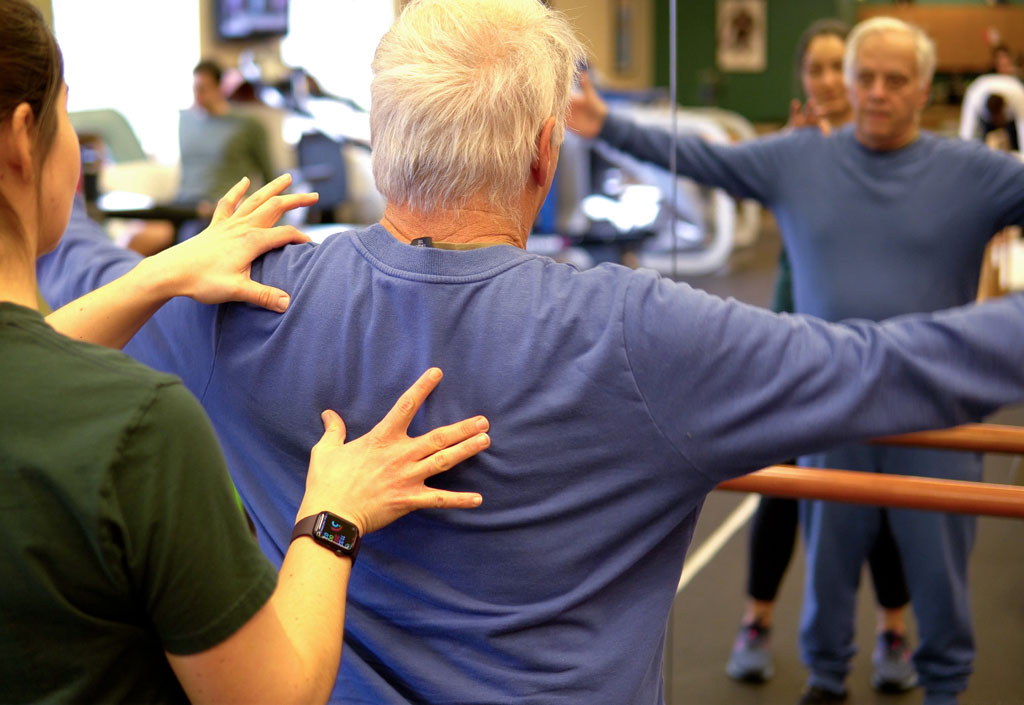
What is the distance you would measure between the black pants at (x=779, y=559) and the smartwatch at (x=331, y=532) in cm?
183

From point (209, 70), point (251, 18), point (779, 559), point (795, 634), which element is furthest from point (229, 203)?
point (251, 18)

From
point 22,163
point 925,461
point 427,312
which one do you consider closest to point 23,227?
point 22,163

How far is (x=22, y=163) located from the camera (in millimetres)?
749

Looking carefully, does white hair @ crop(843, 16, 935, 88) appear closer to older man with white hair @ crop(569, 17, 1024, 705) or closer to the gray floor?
older man with white hair @ crop(569, 17, 1024, 705)

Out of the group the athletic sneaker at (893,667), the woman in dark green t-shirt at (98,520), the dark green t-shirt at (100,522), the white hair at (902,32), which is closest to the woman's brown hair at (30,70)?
the woman in dark green t-shirt at (98,520)

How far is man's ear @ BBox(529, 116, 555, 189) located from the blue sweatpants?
1.42 meters

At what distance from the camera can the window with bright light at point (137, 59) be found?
7.10m

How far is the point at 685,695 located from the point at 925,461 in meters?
0.79

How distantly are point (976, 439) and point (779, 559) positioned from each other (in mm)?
1071

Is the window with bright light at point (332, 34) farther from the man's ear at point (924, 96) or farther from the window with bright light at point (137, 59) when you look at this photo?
the man's ear at point (924, 96)

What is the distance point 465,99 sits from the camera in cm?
99

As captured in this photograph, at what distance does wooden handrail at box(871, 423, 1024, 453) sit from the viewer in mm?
1573

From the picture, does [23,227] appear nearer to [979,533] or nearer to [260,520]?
[260,520]

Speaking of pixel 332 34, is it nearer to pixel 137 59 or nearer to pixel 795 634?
pixel 137 59
